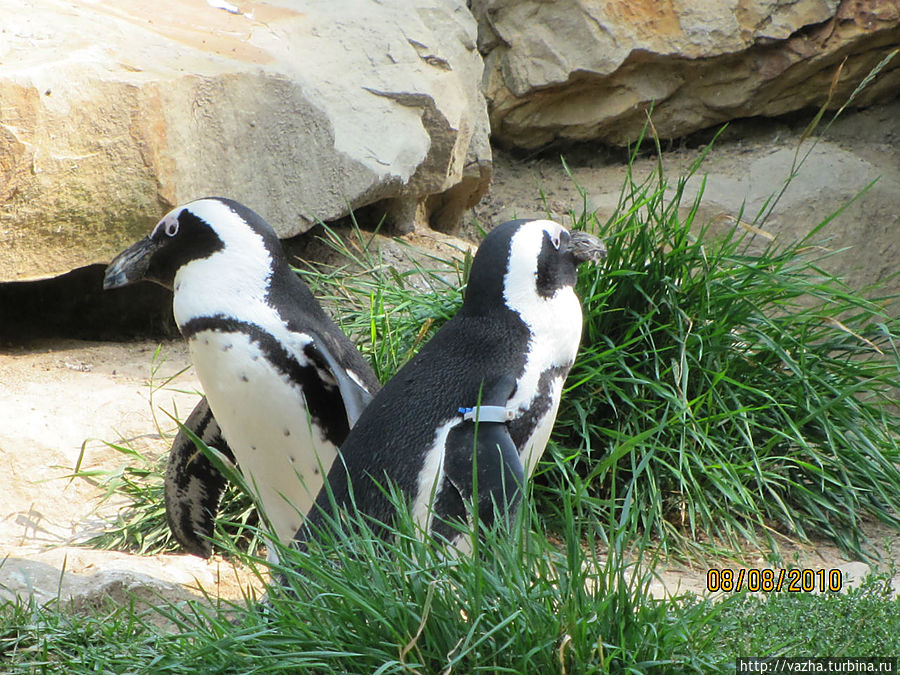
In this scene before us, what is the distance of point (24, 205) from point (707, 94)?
377 cm

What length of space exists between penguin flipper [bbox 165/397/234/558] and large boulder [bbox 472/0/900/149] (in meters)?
3.30

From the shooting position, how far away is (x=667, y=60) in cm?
582

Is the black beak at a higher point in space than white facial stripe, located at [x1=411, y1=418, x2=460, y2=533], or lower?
higher

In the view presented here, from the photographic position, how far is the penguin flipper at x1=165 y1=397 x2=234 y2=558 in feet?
10.6

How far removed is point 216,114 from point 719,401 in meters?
2.27

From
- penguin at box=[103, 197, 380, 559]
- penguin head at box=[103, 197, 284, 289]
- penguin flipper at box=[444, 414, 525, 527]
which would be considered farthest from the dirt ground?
penguin head at box=[103, 197, 284, 289]

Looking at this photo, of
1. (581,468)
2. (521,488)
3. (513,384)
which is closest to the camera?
(521,488)

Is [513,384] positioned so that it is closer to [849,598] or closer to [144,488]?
[849,598]

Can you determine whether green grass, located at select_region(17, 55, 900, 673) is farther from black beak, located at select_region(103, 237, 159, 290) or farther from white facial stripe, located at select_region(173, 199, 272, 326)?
black beak, located at select_region(103, 237, 159, 290)

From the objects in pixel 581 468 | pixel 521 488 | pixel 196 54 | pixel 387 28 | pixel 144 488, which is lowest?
pixel 144 488

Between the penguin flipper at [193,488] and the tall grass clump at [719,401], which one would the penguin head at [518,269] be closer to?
the tall grass clump at [719,401]

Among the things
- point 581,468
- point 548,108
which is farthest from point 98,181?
point 548,108

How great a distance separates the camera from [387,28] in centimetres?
500

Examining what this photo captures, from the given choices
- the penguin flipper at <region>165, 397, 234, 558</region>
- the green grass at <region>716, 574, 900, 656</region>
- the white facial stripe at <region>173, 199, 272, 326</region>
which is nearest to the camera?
the green grass at <region>716, 574, 900, 656</region>
